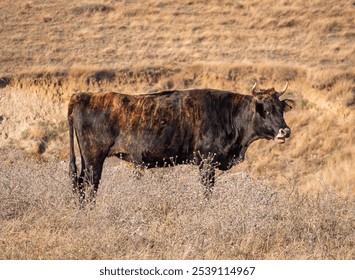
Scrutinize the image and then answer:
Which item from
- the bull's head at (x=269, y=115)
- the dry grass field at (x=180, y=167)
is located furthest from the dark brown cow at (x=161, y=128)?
the dry grass field at (x=180, y=167)

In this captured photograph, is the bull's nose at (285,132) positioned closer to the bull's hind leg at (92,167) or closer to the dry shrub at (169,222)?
the dry shrub at (169,222)

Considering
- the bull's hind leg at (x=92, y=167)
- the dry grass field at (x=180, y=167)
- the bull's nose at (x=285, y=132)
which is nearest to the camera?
the dry grass field at (x=180, y=167)

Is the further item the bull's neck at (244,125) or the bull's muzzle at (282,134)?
the bull's neck at (244,125)

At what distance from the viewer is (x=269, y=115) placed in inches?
495

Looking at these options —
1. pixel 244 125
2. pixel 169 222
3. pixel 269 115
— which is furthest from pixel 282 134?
pixel 169 222

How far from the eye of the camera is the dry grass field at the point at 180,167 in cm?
1003

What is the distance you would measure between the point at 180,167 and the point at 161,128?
109 cm

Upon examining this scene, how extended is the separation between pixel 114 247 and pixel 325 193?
11.1 feet

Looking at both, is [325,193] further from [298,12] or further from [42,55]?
[298,12]


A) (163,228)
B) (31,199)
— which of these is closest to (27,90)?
(31,199)

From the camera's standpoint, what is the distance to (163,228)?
1031cm

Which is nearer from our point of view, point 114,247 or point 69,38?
point 114,247

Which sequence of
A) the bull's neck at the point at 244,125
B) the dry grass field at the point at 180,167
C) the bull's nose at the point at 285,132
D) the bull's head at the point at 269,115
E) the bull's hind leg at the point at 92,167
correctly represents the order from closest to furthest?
the dry grass field at the point at 180,167
the bull's hind leg at the point at 92,167
the bull's nose at the point at 285,132
the bull's head at the point at 269,115
the bull's neck at the point at 244,125

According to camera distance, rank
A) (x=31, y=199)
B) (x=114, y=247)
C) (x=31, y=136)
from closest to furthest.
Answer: (x=114, y=247)
(x=31, y=199)
(x=31, y=136)
